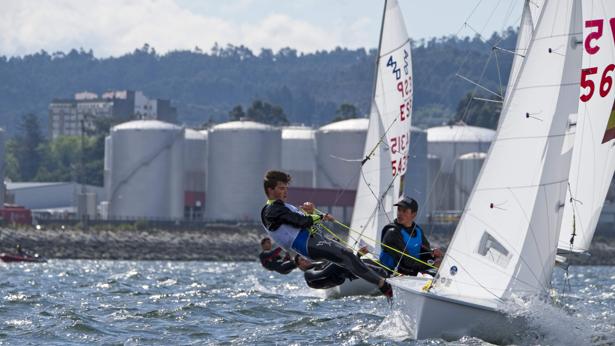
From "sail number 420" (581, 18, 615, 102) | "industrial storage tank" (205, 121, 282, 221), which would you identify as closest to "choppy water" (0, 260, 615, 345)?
"sail number 420" (581, 18, 615, 102)

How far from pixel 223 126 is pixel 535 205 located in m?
70.5

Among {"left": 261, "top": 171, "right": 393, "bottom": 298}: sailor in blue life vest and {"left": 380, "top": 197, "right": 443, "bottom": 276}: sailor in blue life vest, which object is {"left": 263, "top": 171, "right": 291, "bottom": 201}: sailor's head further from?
{"left": 380, "top": 197, "right": 443, "bottom": 276}: sailor in blue life vest

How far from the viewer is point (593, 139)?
20266 mm

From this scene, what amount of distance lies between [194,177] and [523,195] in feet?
252

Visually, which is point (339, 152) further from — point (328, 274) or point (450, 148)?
point (328, 274)

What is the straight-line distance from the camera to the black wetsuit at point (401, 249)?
1727cm

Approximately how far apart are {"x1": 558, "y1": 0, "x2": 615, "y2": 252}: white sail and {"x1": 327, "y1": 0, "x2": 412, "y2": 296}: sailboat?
9.58m

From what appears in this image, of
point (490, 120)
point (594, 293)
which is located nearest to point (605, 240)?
point (594, 293)

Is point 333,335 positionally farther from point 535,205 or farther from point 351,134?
point 351,134

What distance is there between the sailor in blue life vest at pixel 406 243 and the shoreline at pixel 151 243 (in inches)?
2055

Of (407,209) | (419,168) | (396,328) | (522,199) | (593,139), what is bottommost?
(419,168)

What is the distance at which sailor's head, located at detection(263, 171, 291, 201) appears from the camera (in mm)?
15961

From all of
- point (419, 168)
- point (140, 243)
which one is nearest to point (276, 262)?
point (140, 243)

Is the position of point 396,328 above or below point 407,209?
below
